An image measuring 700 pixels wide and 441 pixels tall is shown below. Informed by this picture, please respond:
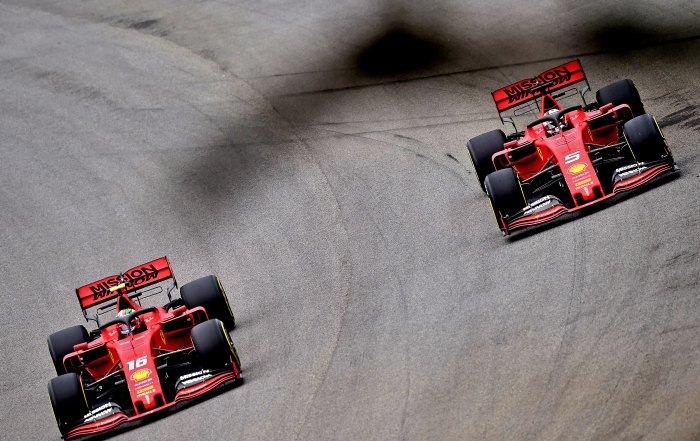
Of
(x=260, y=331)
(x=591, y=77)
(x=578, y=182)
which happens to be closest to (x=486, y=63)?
(x=591, y=77)

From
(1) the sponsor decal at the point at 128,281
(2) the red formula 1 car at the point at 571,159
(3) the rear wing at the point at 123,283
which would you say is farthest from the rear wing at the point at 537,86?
(1) the sponsor decal at the point at 128,281

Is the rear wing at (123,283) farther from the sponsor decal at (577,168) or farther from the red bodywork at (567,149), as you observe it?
the sponsor decal at (577,168)

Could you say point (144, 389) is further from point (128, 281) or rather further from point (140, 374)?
point (128, 281)

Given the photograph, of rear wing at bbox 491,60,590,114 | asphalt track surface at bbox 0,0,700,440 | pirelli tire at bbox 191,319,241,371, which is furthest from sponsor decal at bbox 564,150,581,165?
pirelli tire at bbox 191,319,241,371

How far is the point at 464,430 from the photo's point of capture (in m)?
11.9

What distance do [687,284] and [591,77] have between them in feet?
30.7

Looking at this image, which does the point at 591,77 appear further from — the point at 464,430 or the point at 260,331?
the point at 464,430

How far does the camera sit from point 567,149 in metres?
16.3

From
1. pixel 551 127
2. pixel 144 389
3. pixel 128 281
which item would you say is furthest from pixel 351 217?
pixel 144 389

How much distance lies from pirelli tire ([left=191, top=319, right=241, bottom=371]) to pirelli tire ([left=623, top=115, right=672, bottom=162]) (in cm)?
641

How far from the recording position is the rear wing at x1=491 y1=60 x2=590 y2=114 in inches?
729

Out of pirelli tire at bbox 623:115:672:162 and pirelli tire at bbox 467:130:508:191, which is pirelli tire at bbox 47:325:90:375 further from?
pirelli tire at bbox 623:115:672:162

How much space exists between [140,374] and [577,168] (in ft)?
22.3

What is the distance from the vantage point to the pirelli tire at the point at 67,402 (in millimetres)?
13953
